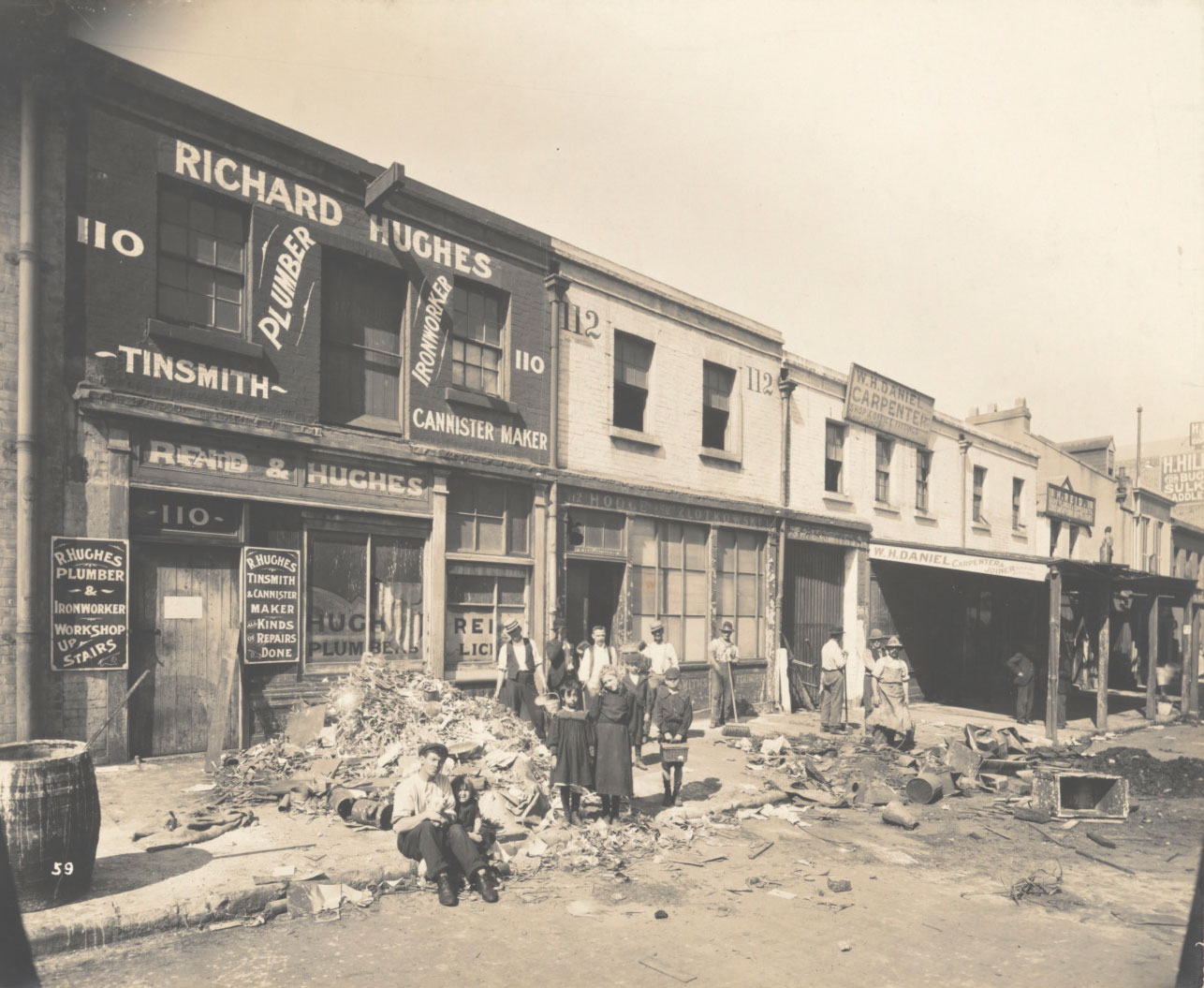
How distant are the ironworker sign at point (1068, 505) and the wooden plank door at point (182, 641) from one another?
27001mm

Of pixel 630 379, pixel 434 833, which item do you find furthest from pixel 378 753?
pixel 630 379

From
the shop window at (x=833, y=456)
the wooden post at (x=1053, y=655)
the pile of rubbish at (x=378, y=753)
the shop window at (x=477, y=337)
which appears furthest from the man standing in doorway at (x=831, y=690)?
the shop window at (x=477, y=337)

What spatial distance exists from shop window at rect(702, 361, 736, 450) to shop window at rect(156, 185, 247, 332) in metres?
9.17

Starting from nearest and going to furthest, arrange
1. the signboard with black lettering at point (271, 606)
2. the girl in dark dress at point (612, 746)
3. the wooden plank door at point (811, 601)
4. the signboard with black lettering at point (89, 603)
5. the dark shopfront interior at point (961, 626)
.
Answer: the girl in dark dress at point (612, 746), the signboard with black lettering at point (89, 603), the signboard with black lettering at point (271, 606), the wooden plank door at point (811, 601), the dark shopfront interior at point (961, 626)

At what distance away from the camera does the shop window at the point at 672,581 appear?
48.9 feet

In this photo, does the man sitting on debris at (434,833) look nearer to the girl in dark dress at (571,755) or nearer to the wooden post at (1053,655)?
the girl in dark dress at (571,755)

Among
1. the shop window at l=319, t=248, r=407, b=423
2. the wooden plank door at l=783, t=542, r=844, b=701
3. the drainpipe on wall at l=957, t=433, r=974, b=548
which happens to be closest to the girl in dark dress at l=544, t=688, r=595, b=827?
the shop window at l=319, t=248, r=407, b=423

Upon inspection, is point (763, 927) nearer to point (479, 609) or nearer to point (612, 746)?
point (612, 746)

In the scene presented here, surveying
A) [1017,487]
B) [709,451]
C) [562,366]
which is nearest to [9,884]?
[562,366]

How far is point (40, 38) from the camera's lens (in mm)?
8227

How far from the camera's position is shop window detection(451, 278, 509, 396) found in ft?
40.4

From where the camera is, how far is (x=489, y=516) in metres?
12.5

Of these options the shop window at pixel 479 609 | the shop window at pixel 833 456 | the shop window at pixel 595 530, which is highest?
the shop window at pixel 833 456

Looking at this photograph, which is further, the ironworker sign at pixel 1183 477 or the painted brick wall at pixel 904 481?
the ironworker sign at pixel 1183 477
